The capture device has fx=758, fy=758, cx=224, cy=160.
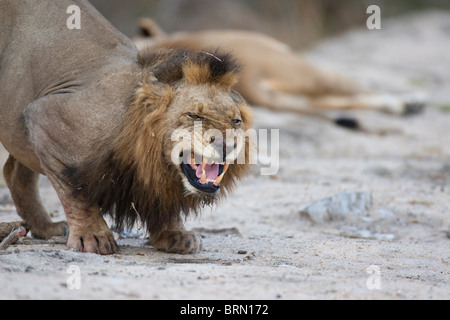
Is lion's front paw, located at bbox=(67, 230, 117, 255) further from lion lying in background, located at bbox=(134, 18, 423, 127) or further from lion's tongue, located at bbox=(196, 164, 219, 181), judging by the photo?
lion lying in background, located at bbox=(134, 18, 423, 127)

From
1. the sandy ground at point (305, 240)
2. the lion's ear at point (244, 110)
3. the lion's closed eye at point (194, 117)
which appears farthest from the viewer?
the lion's ear at point (244, 110)

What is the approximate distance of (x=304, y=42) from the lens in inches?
752

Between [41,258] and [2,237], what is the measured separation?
689 mm

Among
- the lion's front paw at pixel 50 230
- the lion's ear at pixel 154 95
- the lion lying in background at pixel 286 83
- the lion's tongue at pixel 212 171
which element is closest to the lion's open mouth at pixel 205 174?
the lion's tongue at pixel 212 171

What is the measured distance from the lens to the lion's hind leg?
5539mm

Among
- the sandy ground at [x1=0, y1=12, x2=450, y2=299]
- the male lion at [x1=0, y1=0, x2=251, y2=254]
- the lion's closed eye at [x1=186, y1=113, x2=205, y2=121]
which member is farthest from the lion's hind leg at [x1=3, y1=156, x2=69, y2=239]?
the lion's closed eye at [x1=186, y1=113, x2=205, y2=121]

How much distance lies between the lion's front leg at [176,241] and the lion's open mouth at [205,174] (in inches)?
23.1

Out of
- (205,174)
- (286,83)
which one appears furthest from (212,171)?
(286,83)

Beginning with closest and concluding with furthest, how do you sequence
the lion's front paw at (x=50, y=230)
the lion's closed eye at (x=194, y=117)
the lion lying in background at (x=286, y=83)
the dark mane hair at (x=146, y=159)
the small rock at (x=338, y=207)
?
the lion's closed eye at (x=194, y=117), the dark mane hair at (x=146, y=159), the lion's front paw at (x=50, y=230), the small rock at (x=338, y=207), the lion lying in background at (x=286, y=83)

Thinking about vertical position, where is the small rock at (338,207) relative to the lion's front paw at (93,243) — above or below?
above

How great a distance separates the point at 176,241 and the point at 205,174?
0.71 m

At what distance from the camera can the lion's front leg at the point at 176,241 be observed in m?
4.98

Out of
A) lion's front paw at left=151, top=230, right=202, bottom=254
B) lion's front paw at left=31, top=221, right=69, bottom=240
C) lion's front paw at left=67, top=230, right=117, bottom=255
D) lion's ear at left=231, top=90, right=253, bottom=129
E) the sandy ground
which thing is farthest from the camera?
lion's front paw at left=31, top=221, right=69, bottom=240

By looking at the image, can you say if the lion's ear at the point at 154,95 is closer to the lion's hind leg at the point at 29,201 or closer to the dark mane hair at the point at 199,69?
the dark mane hair at the point at 199,69
